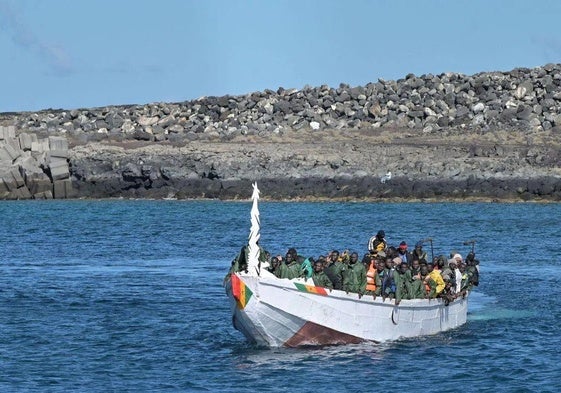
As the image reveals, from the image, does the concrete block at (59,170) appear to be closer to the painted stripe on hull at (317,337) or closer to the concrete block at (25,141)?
the concrete block at (25,141)

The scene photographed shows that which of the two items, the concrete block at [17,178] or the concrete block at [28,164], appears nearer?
the concrete block at [28,164]

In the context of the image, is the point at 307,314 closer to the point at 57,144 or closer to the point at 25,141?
the point at 57,144

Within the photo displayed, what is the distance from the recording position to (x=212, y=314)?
42188 mm

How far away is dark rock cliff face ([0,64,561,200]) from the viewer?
97.7 m

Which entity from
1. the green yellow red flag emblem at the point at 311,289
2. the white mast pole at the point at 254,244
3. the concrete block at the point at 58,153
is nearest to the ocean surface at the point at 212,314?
the green yellow red flag emblem at the point at 311,289

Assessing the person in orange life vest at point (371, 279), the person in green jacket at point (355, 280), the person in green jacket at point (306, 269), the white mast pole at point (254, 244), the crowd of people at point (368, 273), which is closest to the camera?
the white mast pole at point (254, 244)

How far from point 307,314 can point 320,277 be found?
4.06 ft

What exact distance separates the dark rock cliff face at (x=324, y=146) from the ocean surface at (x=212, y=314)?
13.4 m

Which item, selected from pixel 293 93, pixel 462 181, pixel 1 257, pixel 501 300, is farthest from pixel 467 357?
pixel 293 93

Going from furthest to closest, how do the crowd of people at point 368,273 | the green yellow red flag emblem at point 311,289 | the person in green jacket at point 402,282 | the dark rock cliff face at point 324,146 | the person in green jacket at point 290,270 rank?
the dark rock cliff face at point 324,146, the person in green jacket at point 402,282, the person in green jacket at point 290,270, the crowd of people at point 368,273, the green yellow red flag emblem at point 311,289

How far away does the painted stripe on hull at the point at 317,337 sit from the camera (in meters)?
33.1

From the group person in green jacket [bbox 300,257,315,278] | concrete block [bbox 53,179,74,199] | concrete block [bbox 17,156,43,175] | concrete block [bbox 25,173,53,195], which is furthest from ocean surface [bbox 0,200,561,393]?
concrete block [bbox 53,179,74,199]

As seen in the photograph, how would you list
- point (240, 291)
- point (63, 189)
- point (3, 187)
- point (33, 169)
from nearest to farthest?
point (240, 291), point (33, 169), point (3, 187), point (63, 189)

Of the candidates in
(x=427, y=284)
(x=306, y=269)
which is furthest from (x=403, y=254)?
(x=306, y=269)
